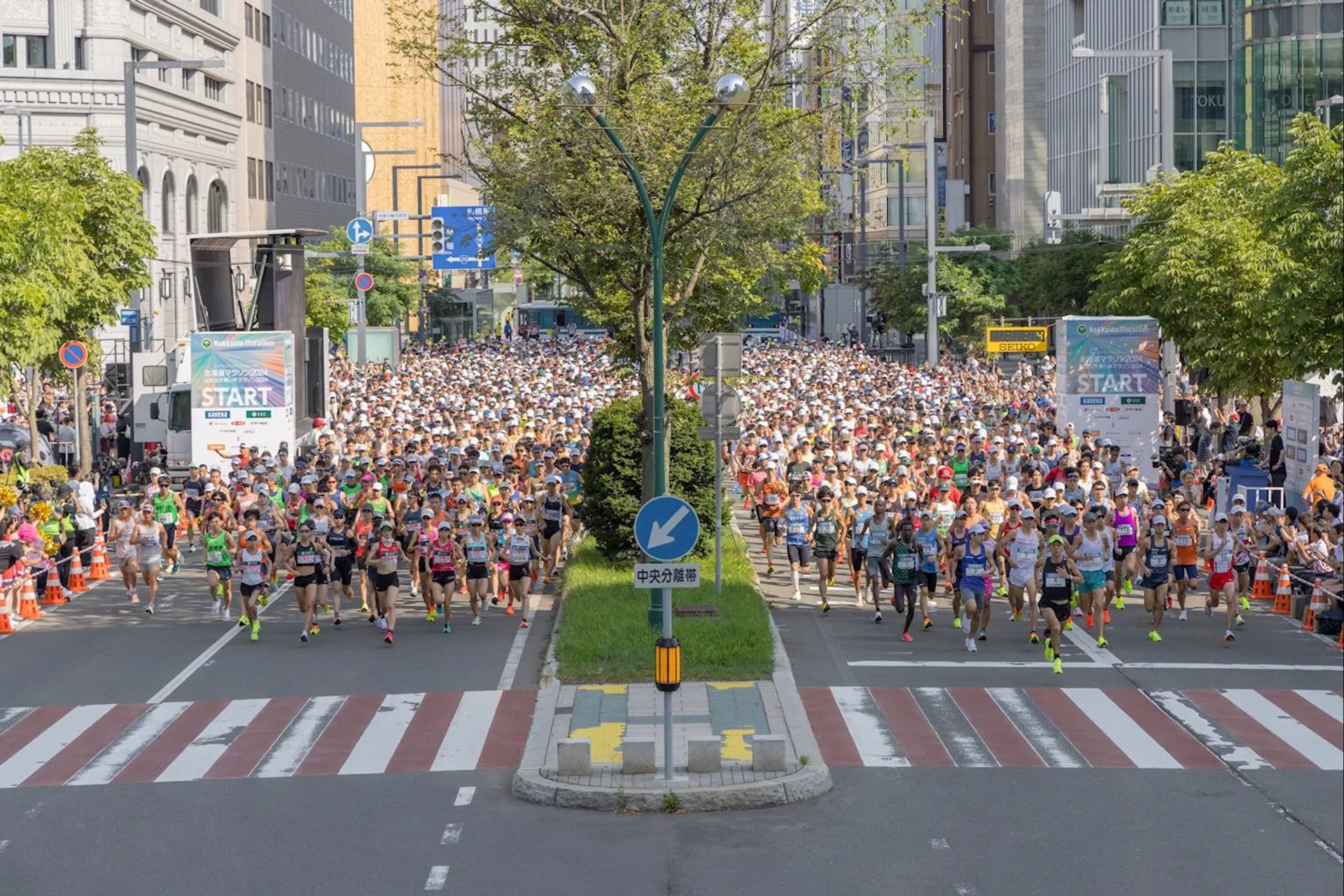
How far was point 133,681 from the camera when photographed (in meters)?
19.0

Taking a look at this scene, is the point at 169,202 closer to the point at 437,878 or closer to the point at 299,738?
the point at 299,738

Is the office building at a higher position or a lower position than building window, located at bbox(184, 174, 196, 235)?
higher

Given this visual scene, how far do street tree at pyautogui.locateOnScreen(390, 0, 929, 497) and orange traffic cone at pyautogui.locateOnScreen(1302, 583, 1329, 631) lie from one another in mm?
8230

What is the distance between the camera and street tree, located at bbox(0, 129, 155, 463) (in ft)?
96.4

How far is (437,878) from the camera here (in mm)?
11617

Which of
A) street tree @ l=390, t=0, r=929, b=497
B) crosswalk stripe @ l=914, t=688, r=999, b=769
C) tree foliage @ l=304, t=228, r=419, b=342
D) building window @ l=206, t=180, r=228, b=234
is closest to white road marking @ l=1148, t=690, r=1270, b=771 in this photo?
crosswalk stripe @ l=914, t=688, r=999, b=769

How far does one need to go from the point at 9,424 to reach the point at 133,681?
27.7 metres

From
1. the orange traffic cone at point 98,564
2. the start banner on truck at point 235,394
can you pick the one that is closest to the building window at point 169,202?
the start banner on truck at point 235,394

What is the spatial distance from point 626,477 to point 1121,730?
11.6m

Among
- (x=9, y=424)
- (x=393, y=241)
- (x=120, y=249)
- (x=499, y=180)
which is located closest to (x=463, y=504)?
(x=499, y=180)

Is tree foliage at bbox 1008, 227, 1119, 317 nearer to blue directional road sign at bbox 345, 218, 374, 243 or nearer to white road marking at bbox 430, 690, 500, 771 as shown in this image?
blue directional road sign at bbox 345, 218, 374, 243

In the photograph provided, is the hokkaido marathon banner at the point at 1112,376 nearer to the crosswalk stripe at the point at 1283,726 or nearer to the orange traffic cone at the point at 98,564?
the crosswalk stripe at the point at 1283,726

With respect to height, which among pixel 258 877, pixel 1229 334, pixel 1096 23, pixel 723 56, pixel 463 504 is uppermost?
pixel 1096 23

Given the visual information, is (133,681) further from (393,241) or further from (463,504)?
(393,241)
